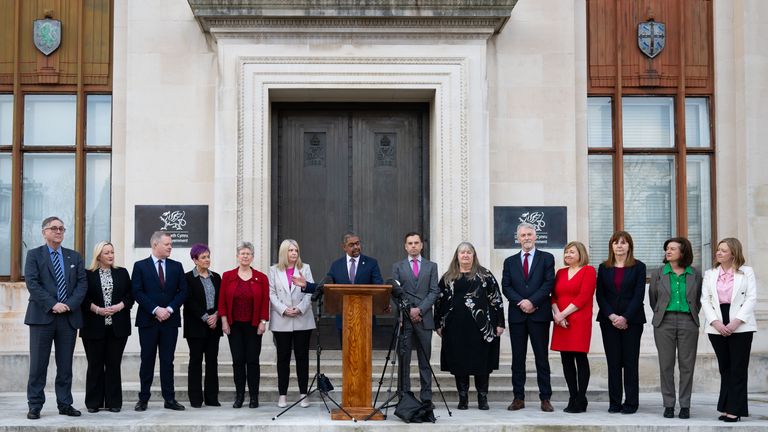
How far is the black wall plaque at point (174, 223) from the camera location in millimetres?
13812

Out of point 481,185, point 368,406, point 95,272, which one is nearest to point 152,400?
point 95,272

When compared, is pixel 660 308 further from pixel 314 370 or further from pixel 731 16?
pixel 731 16

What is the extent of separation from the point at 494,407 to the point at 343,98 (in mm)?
4906

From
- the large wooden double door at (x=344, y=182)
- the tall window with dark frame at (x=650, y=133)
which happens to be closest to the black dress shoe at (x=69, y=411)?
the large wooden double door at (x=344, y=182)

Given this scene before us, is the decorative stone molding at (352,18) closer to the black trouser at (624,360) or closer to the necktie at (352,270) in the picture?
the necktie at (352,270)

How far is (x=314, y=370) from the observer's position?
43.8ft

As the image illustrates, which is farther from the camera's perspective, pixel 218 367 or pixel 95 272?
pixel 218 367

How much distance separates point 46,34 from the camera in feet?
46.9

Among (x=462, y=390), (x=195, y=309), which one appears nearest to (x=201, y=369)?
(x=195, y=309)

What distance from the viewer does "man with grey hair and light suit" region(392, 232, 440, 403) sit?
450 inches

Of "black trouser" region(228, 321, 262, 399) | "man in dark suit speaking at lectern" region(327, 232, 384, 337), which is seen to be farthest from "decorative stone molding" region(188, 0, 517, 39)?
"black trouser" region(228, 321, 262, 399)

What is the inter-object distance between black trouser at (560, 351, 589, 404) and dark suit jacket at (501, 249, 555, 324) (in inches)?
18.8

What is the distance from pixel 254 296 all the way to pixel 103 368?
1.79 m

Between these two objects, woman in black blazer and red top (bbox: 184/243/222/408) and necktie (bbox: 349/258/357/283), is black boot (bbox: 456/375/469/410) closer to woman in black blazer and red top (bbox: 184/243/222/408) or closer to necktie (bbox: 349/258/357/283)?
necktie (bbox: 349/258/357/283)
